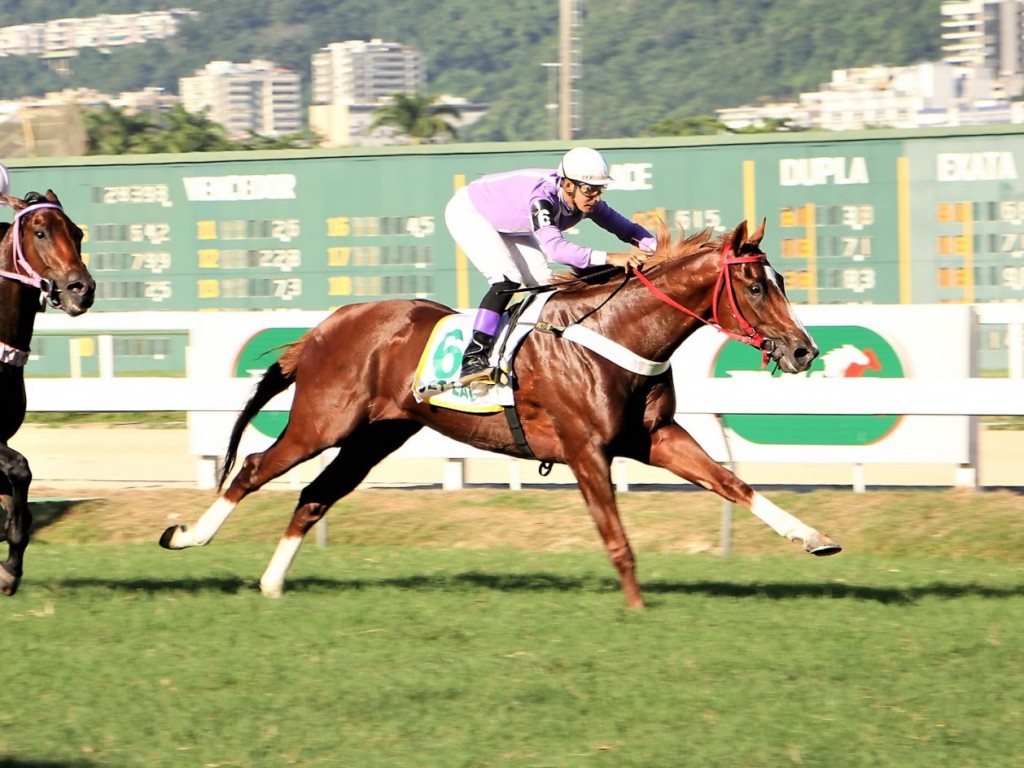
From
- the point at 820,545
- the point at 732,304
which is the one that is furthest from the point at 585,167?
the point at 820,545

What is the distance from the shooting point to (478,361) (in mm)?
7207

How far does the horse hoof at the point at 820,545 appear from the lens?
6.53 meters

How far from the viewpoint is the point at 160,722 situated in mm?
5113

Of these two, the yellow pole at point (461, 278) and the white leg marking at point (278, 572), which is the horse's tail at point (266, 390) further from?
the yellow pole at point (461, 278)

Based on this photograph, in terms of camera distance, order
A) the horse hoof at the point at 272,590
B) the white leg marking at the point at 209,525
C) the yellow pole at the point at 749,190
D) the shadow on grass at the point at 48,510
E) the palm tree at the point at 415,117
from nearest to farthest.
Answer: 1. the horse hoof at the point at 272,590
2. the white leg marking at the point at 209,525
3. the shadow on grass at the point at 48,510
4. the yellow pole at the point at 749,190
5. the palm tree at the point at 415,117

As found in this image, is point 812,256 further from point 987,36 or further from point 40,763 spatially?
point 987,36

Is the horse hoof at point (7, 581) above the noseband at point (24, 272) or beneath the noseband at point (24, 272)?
beneath

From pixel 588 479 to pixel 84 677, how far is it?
2307 millimetres

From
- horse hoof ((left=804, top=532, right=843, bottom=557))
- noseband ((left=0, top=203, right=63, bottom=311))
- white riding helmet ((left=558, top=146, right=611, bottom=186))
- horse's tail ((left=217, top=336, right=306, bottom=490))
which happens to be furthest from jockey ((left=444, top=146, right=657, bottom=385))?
noseband ((left=0, top=203, right=63, bottom=311))

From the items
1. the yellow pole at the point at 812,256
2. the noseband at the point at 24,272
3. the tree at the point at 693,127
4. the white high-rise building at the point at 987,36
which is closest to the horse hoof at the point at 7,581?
the noseband at the point at 24,272

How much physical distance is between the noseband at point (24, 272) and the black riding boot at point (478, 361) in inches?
70.7

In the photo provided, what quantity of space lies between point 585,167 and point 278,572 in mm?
2313

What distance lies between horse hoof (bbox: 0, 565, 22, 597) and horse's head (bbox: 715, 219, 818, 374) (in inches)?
131

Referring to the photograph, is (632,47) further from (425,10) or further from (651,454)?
(651,454)
